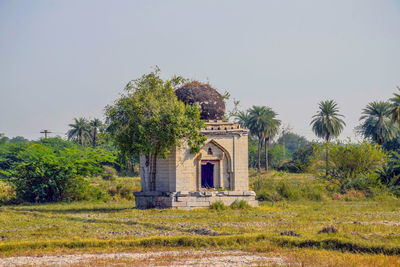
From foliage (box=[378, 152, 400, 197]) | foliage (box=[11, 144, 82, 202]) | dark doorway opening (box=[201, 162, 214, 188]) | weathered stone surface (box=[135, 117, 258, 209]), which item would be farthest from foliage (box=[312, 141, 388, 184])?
foliage (box=[11, 144, 82, 202])

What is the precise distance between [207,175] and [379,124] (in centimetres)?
3863

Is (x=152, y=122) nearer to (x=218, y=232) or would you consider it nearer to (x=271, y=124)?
(x=218, y=232)

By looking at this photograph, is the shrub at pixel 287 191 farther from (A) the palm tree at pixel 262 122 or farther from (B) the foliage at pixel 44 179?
(A) the palm tree at pixel 262 122

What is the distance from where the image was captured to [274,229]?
749 inches

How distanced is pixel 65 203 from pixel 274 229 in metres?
17.0

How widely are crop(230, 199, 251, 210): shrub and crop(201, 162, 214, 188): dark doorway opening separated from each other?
1679 millimetres

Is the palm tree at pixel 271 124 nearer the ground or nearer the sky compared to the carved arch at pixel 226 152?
nearer the sky

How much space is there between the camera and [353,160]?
41.3 meters

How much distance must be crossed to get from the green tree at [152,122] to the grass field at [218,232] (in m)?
3.20

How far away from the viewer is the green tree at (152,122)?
26156mm

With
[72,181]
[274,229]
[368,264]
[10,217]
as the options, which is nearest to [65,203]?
[72,181]

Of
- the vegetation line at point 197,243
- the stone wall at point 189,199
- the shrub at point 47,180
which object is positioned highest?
the shrub at point 47,180

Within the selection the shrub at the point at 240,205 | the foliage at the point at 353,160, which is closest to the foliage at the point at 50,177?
the shrub at the point at 240,205

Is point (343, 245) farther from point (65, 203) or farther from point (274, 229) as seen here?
point (65, 203)
